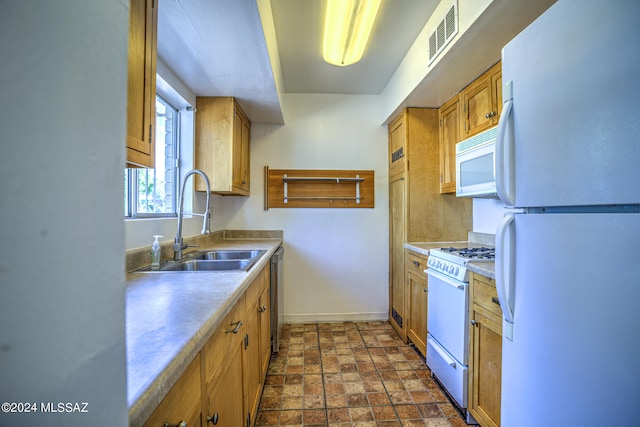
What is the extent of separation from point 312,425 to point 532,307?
4.57 ft

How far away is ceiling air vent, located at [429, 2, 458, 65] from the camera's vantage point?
5.20 ft

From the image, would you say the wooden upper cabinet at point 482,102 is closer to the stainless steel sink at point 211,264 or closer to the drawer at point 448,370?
the drawer at point 448,370

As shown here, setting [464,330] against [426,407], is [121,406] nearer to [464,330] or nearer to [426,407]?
[464,330]

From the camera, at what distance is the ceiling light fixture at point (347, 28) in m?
1.64

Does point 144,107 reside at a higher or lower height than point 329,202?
higher

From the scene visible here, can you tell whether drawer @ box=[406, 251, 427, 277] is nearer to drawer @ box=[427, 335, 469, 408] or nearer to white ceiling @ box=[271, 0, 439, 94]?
drawer @ box=[427, 335, 469, 408]

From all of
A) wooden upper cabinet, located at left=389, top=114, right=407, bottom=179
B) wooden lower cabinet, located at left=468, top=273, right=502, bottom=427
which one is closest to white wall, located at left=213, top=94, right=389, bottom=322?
wooden upper cabinet, located at left=389, top=114, right=407, bottom=179

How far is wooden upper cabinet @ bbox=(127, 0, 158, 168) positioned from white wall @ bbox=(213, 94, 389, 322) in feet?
6.51

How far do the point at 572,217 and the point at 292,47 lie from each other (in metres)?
2.31

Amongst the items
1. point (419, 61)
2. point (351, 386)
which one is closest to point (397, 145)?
point (419, 61)

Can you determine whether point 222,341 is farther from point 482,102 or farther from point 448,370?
point 482,102

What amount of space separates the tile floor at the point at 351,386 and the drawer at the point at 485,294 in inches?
31.0

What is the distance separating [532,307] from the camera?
3.14 feet

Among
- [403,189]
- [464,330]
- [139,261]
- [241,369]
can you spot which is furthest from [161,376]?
[403,189]
